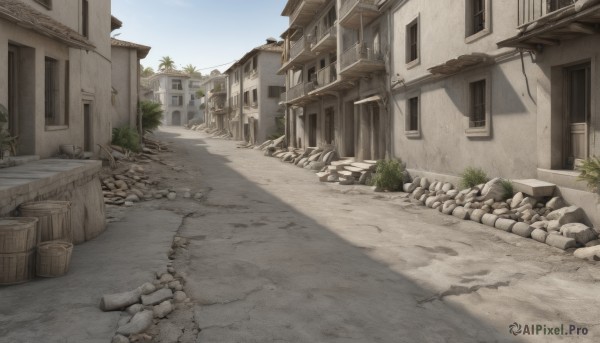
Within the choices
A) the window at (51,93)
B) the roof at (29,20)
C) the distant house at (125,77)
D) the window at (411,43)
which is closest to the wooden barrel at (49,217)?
the roof at (29,20)

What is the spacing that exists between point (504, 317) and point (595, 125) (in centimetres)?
529

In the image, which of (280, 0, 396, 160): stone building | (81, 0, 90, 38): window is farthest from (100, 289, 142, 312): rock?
(280, 0, 396, 160): stone building

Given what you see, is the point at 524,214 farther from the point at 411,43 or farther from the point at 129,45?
the point at 129,45

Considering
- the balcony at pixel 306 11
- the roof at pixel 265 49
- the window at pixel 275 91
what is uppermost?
the roof at pixel 265 49

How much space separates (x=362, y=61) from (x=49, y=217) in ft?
43.3

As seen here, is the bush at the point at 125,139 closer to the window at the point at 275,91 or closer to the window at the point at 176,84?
the window at the point at 275,91

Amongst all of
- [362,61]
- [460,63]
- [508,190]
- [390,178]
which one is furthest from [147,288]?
[362,61]

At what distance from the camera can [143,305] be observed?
435 centimetres

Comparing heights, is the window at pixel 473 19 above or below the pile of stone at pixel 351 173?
above

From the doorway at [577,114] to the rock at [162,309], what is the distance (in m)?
7.93

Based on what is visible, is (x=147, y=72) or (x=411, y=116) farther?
(x=147, y=72)

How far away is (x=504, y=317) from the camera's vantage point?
14.3 ft

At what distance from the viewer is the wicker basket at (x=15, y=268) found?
479cm

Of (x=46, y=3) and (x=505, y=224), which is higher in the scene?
(x=46, y=3)
